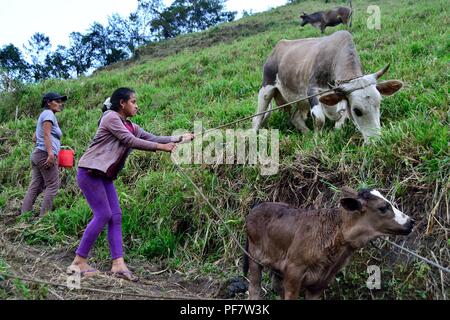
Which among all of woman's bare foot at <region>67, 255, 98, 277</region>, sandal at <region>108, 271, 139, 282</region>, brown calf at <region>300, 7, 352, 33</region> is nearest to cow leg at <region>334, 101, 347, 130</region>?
sandal at <region>108, 271, 139, 282</region>

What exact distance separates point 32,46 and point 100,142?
3825 cm

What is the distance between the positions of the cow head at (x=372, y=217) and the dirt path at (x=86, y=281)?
159cm

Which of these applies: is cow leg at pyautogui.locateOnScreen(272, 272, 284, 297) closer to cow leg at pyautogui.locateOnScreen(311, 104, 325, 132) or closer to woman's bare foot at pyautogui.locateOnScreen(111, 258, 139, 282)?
woman's bare foot at pyautogui.locateOnScreen(111, 258, 139, 282)

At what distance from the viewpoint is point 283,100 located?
26.5ft

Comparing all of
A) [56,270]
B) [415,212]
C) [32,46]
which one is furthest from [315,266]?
[32,46]

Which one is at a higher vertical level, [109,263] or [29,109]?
[29,109]

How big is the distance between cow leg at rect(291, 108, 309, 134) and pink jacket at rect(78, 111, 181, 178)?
9.65 ft

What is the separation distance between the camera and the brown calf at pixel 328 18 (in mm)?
18198

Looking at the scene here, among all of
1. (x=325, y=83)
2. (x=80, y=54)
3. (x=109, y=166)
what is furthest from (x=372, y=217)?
(x=80, y=54)

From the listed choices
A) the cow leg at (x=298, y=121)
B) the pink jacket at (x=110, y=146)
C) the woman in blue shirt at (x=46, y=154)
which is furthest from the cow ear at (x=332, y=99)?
the woman in blue shirt at (x=46, y=154)

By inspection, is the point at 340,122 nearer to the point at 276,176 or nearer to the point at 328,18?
the point at 276,176

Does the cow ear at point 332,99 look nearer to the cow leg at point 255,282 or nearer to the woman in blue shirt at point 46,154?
the cow leg at point 255,282

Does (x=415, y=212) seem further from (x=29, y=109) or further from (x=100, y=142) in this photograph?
(x=29, y=109)

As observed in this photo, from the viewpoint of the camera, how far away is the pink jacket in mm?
4922
